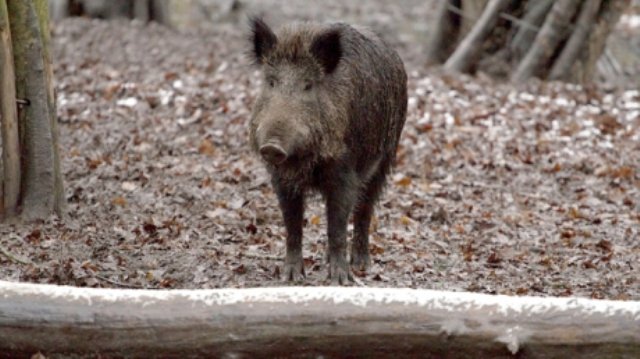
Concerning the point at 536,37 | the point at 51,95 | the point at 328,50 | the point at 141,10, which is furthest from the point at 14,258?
the point at 141,10

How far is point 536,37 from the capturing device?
15789 mm

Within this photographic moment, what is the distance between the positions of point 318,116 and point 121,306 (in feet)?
6.39

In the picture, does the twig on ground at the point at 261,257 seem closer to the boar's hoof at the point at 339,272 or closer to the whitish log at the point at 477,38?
the boar's hoof at the point at 339,272

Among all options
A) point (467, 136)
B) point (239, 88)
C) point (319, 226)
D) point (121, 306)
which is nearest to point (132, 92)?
point (239, 88)

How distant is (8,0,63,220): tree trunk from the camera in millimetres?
7543

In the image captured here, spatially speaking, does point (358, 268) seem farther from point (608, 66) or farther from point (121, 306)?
point (608, 66)

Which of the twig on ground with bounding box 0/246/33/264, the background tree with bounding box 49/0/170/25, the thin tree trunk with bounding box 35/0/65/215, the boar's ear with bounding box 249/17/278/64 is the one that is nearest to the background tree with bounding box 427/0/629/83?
the background tree with bounding box 49/0/170/25

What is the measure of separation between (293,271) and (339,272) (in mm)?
295

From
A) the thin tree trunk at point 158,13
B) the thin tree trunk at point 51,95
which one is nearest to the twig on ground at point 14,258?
the thin tree trunk at point 51,95

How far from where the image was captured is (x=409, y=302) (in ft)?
16.6

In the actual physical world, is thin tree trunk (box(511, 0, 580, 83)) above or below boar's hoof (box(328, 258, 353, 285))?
above

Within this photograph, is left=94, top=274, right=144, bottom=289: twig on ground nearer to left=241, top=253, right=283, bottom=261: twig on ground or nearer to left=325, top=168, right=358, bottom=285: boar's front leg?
left=241, top=253, right=283, bottom=261: twig on ground

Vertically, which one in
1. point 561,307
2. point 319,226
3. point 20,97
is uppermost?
point 20,97

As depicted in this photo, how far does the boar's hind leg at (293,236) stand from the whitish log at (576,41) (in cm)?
920
